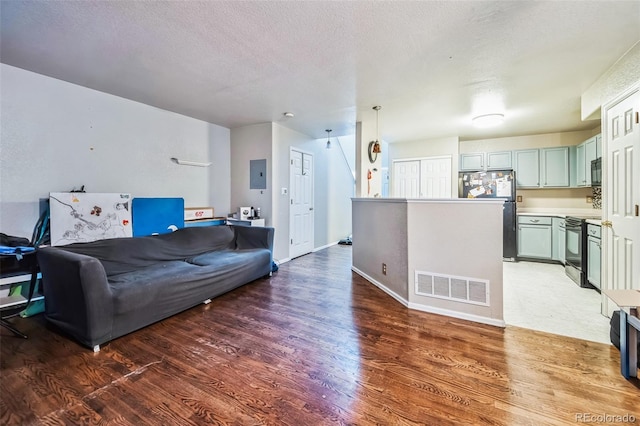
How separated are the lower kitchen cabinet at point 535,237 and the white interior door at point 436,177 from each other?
1.41 metres

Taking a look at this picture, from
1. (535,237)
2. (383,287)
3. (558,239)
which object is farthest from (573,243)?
(383,287)

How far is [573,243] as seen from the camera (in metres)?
3.87

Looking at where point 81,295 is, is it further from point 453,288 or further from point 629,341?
point 629,341

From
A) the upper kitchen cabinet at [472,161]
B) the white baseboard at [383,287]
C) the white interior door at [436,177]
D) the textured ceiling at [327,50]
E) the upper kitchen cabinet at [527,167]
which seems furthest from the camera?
the white interior door at [436,177]

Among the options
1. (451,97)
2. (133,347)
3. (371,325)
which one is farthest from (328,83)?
(133,347)

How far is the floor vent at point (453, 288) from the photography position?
2.54 m

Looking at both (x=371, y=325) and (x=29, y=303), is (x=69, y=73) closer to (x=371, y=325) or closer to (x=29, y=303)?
(x=29, y=303)

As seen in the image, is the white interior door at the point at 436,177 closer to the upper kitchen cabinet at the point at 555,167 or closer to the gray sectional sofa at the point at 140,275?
the upper kitchen cabinet at the point at 555,167

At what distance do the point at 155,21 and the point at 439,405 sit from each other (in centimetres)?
313

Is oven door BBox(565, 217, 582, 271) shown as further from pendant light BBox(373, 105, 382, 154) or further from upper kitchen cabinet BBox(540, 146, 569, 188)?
pendant light BBox(373, 105, 382, 154)

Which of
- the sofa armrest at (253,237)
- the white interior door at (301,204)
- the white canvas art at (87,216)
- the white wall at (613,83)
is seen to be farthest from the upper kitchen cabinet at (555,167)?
the white canvas art at (87,216)

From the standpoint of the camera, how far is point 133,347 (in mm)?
2131

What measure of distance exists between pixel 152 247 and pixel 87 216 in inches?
30.4

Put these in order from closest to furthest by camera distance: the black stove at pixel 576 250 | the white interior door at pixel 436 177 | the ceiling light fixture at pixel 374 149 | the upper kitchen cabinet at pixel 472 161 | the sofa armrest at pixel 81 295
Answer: the sofa armrest at pixel 81 295 < the black stove at pixel 576 250 < the ceiling light fixture at pixel 374 149 < the upper kitchen cabinet at pixel 472 161 < the white interior door at pixel 436 177
